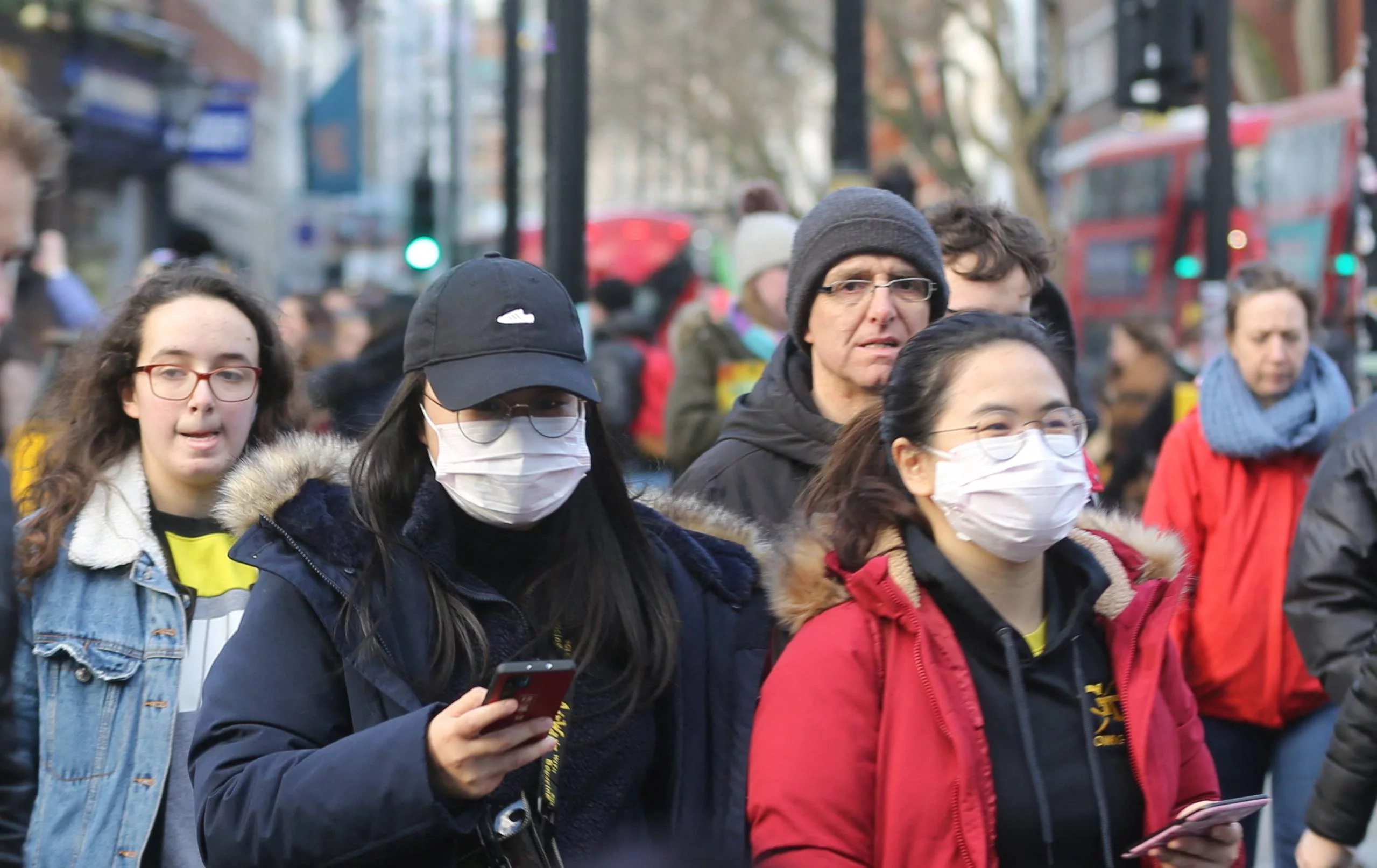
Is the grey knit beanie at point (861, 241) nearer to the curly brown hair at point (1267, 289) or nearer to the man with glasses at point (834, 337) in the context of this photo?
the man with glasses at point (834, 337)

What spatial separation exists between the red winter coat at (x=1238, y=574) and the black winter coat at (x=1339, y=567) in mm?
731

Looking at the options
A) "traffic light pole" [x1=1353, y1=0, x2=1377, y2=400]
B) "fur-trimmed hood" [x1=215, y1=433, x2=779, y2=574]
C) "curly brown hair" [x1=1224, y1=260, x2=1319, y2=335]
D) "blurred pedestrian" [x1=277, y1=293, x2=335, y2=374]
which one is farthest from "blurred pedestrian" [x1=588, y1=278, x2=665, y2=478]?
"traffic light pole" [x1=1353, y1=0, x2=1377, y2=400]

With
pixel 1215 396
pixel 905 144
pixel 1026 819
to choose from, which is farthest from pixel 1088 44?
pixel 1026 819

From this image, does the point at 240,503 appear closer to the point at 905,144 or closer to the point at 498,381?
the point at 498,381

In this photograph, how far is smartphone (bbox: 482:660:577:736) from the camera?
2.46 metres

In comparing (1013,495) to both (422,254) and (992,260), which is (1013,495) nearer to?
(992,260)

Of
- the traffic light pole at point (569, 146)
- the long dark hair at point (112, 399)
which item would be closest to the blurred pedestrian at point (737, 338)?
the traffic light pole at point (569, 146)

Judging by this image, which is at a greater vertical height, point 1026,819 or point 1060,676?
point 1060,676

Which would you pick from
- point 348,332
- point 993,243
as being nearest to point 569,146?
point 993,243

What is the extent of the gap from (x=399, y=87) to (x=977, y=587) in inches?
2074

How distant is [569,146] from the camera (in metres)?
6.90

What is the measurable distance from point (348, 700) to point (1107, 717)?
1216 millimetres

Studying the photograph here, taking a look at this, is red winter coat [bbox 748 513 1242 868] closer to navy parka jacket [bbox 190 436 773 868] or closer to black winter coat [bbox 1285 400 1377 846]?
navy parka jacket [bbox 190 436 773 868]

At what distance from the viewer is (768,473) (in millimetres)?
4125
